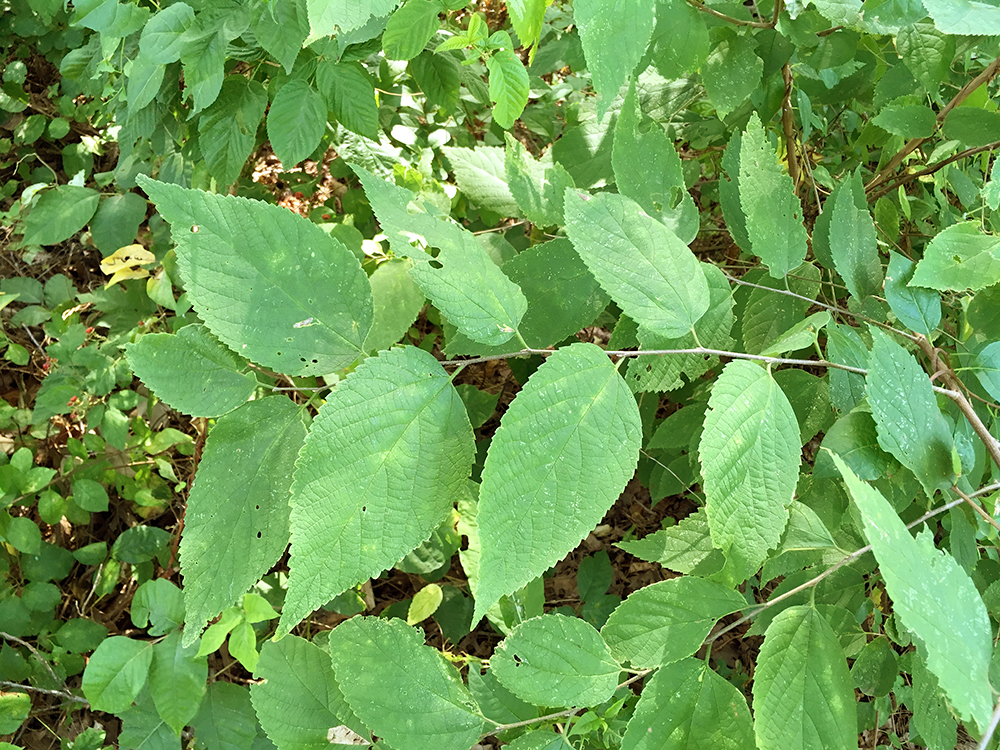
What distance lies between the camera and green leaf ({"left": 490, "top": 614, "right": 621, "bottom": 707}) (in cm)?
100

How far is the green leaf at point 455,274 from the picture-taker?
A: 2.94 feet

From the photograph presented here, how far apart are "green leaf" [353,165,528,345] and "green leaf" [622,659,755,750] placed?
0.56m

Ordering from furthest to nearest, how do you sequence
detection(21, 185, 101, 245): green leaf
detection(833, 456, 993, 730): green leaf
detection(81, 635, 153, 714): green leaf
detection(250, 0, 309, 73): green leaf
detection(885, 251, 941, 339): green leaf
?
detection(21, 185, 101, 245): green leaf, detection(81, 635, 153, 714): green leaf, detection(250, 0, 309, 73): green leaf, detection(885, 251, 941, 339): green leaf, detection(833, 456, 993, 730): green leaf

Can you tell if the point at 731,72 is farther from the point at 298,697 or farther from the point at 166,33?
the point at 298,697

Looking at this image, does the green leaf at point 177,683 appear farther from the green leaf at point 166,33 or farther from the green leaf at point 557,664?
the green leaf at point 166,33

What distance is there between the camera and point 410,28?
4.16ft

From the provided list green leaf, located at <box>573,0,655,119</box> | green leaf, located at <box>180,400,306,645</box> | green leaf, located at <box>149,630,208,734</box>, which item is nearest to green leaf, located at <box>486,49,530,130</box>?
green leaf, located at <box>573,0,655,119</box>

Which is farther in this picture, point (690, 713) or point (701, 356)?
point (701, 356)

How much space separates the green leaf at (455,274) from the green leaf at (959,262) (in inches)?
29.1

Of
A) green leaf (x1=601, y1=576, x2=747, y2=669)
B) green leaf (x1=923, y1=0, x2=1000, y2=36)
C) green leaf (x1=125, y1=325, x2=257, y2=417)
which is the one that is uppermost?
green leaf (x1=923, y1=0, x2=1000, y2=36)

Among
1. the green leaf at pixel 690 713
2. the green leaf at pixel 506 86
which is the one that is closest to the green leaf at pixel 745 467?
the green leaf at pixel 690 713

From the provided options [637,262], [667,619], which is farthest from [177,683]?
[637,262]

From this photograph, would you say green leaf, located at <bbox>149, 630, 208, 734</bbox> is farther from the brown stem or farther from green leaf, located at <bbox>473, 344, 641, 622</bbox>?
the brown stem

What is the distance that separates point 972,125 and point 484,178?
1102 millimetres
